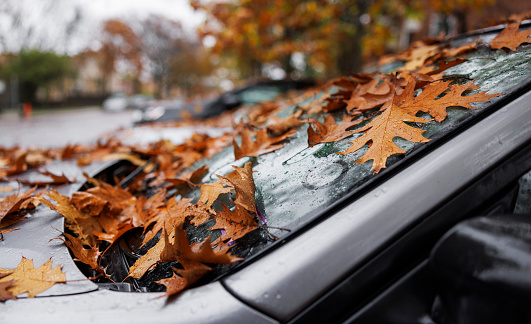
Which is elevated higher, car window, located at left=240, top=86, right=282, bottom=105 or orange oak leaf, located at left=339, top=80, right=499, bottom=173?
orange oak leaf, located at left=339, top=80, right=499, bottom=173

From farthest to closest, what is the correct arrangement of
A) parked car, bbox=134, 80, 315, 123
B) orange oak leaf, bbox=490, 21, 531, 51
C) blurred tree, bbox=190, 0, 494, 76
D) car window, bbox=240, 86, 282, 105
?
car window, bbox=240, 86, 282, 105
blurred tree, bbox=190, 0, 494, 76
parked car, bbox=134, 80, 315, 123
orange oak leaf, bbox=490, 21, 531, 51

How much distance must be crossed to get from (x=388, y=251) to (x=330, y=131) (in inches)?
19.7

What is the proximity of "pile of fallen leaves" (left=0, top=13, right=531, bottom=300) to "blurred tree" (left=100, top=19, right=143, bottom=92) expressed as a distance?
46032 mm

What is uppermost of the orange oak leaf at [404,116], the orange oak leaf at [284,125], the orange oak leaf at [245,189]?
the orange oak leaf at [404,116]

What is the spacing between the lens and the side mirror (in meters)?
0.59

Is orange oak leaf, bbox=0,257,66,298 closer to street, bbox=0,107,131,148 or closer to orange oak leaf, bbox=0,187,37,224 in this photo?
orange oak leaf, bbox=0,187,37,224

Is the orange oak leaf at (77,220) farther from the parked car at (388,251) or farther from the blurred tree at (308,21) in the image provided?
the blurred tree at (308,21)

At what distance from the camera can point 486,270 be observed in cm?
62

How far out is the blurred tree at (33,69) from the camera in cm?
3042

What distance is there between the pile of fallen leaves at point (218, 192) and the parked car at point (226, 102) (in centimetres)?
516

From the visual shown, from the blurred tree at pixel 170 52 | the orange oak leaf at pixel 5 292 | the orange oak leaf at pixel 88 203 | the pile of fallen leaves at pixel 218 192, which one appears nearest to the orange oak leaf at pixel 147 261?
the pile of fallen leaves at pixel 218 192

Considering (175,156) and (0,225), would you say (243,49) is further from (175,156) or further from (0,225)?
(0,225)

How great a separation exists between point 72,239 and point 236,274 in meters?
0.55

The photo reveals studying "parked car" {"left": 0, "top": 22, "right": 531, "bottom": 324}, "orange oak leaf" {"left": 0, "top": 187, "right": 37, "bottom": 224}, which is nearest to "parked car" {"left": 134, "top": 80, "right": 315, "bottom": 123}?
"orange oak leaf" {"left": 0, "top": 187, "right": 37, "bottom": 224}
